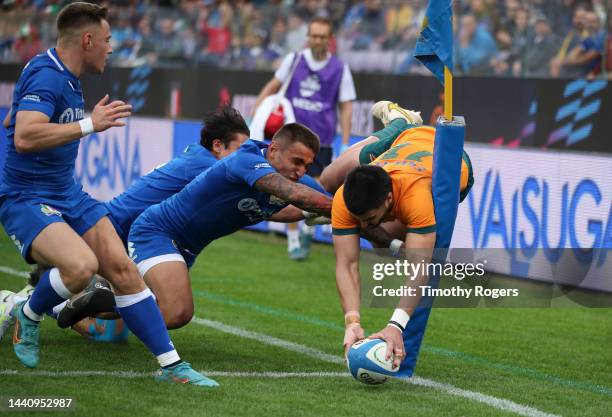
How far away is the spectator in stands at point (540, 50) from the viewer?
40.1ft

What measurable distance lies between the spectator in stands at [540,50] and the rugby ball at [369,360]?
724 centimetres

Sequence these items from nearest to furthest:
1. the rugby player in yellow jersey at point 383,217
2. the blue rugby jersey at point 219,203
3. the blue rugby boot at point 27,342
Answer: the rugby player in yellow jersey at point 383,217 → the blue rugby boot at point 27,342 → the blue rugby jersey at point 219,203

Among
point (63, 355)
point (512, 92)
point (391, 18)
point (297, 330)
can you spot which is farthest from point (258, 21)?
point (63, 355)

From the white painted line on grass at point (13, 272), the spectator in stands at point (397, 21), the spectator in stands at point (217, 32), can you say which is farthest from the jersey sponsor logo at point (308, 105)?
the spectator in stands at point (217, 32)

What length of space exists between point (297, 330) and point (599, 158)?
3.65 meters

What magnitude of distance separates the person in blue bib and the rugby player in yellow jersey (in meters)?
0.36

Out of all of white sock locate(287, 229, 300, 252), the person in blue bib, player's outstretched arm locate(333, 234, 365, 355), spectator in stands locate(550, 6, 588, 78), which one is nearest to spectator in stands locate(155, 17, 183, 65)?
white sock locate(287, 229, 300, 252)

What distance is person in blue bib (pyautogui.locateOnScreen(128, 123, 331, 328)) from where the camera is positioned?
20.9ft

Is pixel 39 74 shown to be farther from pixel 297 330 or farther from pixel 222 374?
pixel 297 330

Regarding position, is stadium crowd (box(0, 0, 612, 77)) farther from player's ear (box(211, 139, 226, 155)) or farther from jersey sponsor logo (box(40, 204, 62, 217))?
jersey sponsor logo (box(40, 204, 62, 217))

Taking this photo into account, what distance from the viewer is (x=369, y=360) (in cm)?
581

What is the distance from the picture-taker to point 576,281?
1001 cm

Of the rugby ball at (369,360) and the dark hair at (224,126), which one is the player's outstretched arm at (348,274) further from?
the dark hair at (224,126)

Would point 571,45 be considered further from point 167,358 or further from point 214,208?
point 167,358
